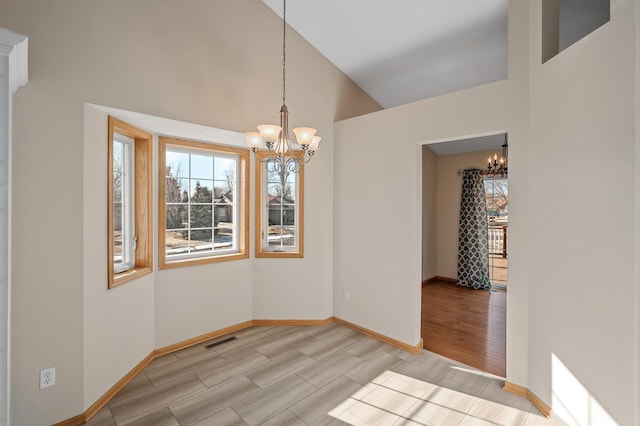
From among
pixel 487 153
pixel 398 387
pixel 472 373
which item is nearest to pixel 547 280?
pixel 472 373

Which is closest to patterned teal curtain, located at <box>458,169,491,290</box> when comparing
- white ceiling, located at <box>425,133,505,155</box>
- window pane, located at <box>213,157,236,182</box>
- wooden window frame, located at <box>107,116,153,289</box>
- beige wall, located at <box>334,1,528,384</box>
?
white ceiling, located at <box>425,133,505,155</box>

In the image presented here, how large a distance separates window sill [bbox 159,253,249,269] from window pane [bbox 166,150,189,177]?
3.04 ft

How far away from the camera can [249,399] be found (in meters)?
2.38

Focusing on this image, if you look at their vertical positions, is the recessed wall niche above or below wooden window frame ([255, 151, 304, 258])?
above

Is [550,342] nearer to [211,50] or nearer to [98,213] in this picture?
[98,213]

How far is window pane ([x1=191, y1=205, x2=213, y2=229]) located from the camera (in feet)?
11.3

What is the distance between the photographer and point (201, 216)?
3.51 metres

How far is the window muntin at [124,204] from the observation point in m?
2.73

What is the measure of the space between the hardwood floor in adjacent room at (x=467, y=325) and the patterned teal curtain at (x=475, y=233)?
243 mm

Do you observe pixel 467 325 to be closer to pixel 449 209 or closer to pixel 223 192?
pixel 449 209

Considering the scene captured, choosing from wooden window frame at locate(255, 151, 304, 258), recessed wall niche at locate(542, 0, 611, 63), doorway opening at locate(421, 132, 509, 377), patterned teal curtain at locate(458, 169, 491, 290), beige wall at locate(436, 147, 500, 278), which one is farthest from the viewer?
beige wall at locate(436, 147, 500, 278)

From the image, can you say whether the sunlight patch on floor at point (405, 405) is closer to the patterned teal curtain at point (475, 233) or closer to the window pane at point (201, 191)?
the window pane at point (201, 191)

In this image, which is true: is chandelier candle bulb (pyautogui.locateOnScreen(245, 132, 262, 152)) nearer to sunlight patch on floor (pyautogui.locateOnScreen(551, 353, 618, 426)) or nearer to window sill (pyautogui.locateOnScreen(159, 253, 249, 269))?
window sill (pyautogui.locateOnScreen(159, 253, 249, 269))

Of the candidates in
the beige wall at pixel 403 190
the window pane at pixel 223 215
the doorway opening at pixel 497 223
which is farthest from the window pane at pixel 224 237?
the doorway opening at pixel 497 223
